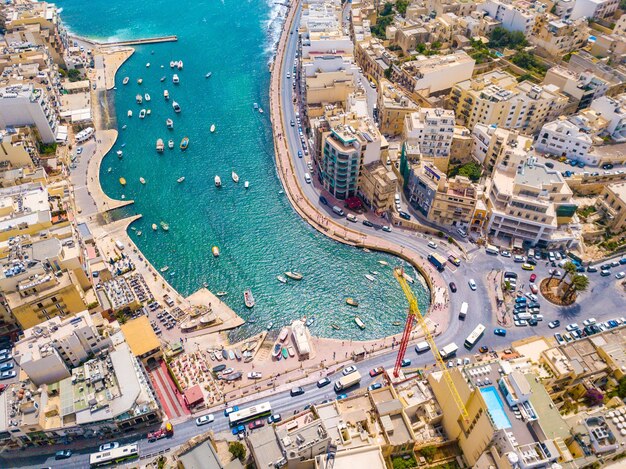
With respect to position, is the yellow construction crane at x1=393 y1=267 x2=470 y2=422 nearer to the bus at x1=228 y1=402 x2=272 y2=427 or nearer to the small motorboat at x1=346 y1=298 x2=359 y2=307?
the small motorboat at x1=346 y1=298 x2=359 y2=307

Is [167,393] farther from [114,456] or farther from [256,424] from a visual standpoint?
[256,424]

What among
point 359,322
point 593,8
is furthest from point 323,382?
point 593,8

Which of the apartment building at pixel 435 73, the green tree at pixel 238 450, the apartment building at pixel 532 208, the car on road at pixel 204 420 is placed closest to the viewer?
the green tree at pixel 238 450

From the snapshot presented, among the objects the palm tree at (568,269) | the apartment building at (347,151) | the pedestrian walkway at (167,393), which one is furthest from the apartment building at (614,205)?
the pedestrian walkway at (167,393)

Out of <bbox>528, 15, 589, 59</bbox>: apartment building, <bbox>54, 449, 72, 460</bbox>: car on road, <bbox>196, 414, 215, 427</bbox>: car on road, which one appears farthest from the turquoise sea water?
<bbox>528, 15, 589, 59</bbox>: apartment building

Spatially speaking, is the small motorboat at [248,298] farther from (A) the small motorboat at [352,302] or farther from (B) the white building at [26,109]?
(B) the white building at [26,109]

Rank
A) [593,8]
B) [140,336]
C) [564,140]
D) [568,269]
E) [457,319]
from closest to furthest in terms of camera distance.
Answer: [140,336]
[568,269]
[457,319]
[564,140]
[593,8]

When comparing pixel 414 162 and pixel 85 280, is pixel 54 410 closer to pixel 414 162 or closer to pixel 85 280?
pixel 85 280
